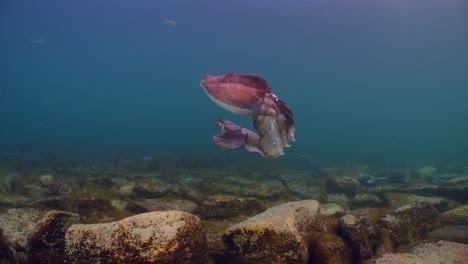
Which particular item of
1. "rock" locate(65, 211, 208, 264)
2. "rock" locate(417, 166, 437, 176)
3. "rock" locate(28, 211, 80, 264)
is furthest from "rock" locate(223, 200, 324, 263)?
"rock" locate(417, 166, 437, 176)

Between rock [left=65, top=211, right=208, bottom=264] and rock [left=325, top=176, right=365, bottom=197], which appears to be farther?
rock [left=325, top=176, right=365, bottom=197]

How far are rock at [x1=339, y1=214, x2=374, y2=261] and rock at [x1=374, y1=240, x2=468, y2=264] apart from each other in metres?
0.33

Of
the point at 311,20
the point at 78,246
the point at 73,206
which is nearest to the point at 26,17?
the point at 311,20

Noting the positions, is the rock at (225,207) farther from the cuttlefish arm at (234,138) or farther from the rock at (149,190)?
the cuttlefish arm at (234,138)

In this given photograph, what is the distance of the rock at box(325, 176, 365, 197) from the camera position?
11.3m

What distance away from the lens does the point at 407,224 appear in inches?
227

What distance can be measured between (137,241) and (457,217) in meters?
6.10

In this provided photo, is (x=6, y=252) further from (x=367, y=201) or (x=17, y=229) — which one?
(x=367, y=201)

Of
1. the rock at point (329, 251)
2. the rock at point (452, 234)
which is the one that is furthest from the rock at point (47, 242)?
the rock at point (452, 234)

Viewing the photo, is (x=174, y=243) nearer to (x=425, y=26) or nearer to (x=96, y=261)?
(x=96, y=261)

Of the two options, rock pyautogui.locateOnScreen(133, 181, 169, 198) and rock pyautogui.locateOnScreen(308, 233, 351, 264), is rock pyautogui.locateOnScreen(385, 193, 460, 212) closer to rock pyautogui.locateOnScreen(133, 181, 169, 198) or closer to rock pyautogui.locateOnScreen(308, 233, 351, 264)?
rock pyautogui.locateOnScreen(308, 233, 351, 264)

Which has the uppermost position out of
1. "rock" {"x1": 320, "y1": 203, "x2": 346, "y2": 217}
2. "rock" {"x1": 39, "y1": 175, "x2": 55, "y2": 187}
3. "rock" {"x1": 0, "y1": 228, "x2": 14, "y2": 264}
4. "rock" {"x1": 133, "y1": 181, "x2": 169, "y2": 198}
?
"rock" {"x1": 320, "y1": 203, "x2": 346, "y2": 217}

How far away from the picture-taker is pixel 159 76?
407 ft

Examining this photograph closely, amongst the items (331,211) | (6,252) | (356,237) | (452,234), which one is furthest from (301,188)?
(6,252)
